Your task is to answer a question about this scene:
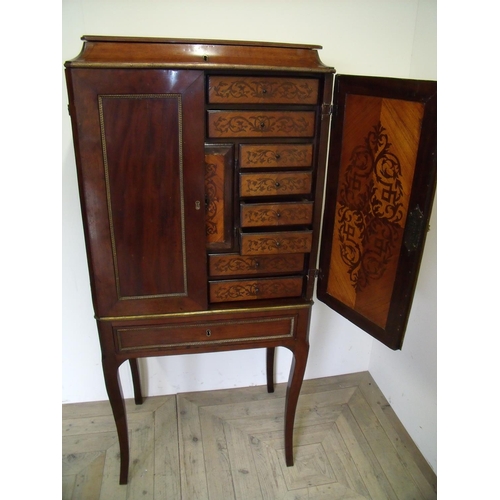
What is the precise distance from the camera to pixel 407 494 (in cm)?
164

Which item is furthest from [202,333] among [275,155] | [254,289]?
[275,155]

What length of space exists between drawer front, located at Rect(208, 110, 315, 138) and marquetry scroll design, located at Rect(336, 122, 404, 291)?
0.74 ft

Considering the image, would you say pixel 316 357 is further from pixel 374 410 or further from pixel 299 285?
pixel 299 285

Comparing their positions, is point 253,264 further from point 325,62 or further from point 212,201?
point 325,62

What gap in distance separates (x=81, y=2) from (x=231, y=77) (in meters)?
0.70

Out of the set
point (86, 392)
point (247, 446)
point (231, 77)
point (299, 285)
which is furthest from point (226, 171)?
point (86, 392)

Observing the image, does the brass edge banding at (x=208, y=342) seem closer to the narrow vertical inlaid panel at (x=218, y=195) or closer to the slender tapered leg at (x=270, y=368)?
the narrow vertical inlaid panel at (x=218, y=195)

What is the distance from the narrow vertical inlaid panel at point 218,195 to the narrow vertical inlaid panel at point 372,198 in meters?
0.43

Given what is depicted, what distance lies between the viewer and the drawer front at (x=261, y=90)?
121cm

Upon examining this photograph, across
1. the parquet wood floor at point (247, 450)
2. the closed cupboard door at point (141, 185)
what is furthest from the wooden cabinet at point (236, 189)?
the parquet wood floor at point (247, 450)

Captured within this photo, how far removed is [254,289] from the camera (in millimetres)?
1460

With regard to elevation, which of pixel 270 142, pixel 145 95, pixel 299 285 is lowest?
pixel 299 285

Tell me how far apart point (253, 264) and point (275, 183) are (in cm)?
28

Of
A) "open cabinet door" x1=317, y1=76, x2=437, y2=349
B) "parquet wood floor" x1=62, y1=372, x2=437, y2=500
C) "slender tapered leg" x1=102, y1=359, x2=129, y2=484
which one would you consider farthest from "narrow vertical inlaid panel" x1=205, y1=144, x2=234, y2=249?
"parquet wood floor" x1=62, y1=372, x2=437, y2=500
